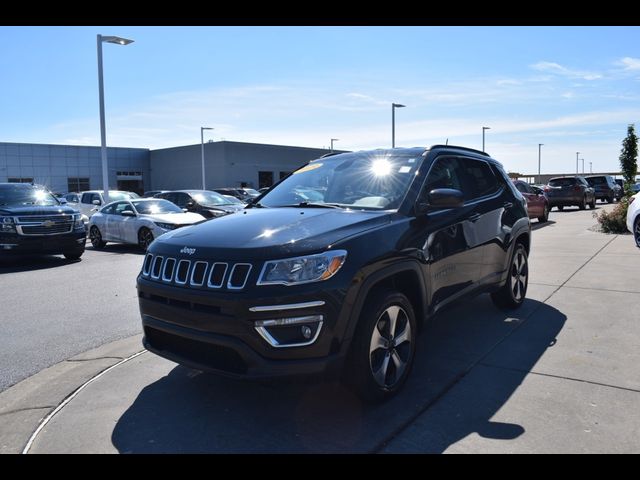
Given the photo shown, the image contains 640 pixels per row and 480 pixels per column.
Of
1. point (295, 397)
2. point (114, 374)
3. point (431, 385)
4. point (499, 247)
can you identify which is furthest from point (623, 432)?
point (114, 374)

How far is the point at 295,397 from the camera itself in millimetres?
3719

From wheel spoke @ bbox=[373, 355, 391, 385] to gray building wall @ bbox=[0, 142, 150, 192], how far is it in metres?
53.2

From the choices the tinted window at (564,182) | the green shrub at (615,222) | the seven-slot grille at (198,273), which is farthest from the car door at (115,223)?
the tinted window at (564,182)

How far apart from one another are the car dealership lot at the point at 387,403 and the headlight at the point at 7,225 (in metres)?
4.97

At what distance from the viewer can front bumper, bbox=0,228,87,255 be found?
10406mm

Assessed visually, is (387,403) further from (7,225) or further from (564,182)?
(564,182)

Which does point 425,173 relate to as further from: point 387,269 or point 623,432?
point 623,432

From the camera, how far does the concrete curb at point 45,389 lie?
3.38m

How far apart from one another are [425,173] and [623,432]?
2283mm

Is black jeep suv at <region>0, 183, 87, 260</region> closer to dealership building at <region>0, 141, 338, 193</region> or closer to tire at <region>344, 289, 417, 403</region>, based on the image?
tire at <region>344, 289, 417, 403</region>

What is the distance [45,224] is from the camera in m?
10.8

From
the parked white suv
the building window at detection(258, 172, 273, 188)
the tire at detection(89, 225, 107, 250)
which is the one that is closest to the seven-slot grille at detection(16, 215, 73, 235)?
the tire at detection(89, 225, 107, 250)

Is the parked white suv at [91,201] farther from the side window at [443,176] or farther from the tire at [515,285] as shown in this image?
the side window at [443,176]

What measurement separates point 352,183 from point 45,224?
864 cm
